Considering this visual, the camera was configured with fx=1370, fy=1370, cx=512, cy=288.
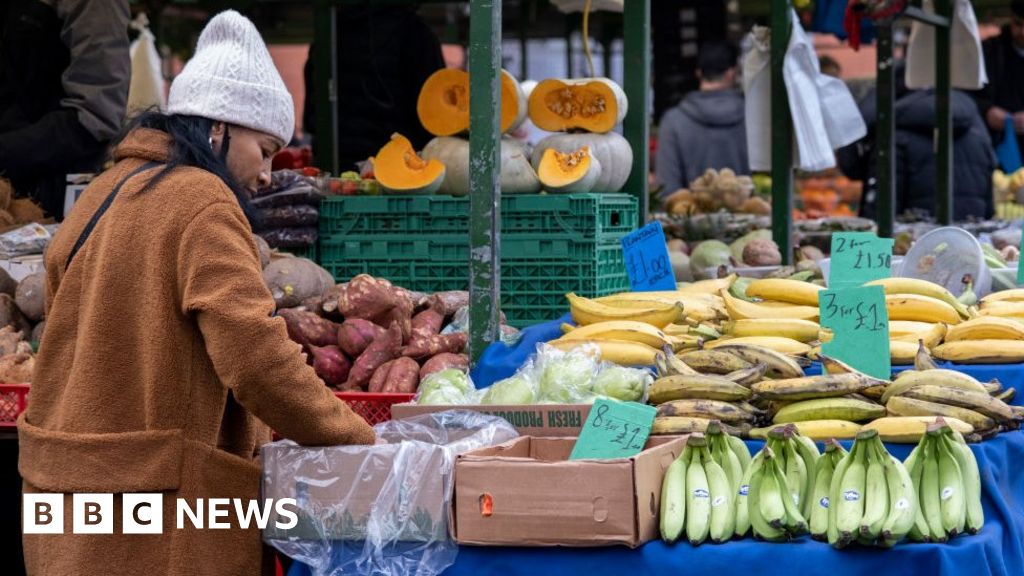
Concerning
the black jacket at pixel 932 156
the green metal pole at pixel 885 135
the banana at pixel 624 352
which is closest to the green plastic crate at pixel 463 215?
the banana at pixel 624 352

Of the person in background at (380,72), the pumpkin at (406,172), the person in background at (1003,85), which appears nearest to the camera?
the pumpkin at (406,172)

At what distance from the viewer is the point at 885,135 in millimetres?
6863

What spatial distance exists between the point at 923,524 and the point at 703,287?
1.99 meters

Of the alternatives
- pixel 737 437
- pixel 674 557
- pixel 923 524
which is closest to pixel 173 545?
pixel 674 557

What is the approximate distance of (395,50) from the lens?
7121 millimetres

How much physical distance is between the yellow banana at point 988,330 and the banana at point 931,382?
55 cm

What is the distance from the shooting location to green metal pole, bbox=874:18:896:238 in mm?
6859

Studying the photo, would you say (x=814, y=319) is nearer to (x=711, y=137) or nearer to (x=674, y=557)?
(x=674, y=557)

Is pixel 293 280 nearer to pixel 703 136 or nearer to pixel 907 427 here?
Answer: pixel 907 427

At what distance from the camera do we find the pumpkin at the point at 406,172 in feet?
15.5

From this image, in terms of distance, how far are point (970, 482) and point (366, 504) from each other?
1243mm

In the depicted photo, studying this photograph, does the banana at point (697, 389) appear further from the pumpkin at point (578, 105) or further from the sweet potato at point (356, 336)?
the pumpkin at point (578, 105)

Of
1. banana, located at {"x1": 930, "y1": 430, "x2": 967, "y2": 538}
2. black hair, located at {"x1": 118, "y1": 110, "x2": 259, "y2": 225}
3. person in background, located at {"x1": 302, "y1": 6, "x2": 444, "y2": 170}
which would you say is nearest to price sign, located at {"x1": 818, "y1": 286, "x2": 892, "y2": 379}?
banana, located at {"x1": 930, "y1": 430, "x2": 967, "y2": 538}

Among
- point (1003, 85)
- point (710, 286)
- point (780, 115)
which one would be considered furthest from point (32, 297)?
point (1003, 85)
